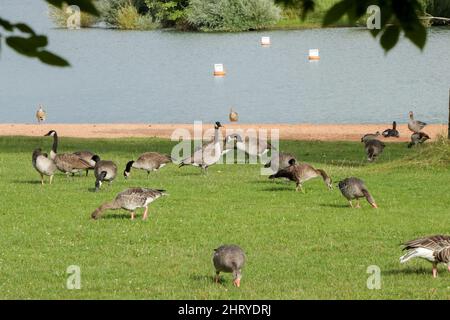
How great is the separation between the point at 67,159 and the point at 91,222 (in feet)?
18.3

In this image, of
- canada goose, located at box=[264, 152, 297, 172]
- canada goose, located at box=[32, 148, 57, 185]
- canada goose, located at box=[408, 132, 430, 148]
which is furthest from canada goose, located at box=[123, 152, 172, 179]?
canada goose, located at box=[408, 132, 430, 148]

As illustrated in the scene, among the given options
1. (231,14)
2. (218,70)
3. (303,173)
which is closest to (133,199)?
(303,173)

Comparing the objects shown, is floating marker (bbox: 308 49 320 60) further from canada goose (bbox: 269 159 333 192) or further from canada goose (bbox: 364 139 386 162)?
canada goose (bbox: 269 159 333 192)

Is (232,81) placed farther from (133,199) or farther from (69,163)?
(133,199)

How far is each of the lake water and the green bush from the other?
222 cm

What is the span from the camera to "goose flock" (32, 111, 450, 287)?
12594 mm

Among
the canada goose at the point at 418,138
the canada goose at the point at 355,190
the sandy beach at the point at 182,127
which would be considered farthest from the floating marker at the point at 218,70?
the canada goose at the point at 355,190

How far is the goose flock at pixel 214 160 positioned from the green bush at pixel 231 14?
2628 inches

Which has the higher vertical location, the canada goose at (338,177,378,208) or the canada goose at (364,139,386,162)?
the canada goose at (364,139,386,162)

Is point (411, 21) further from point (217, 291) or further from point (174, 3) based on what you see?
point (174, 3)

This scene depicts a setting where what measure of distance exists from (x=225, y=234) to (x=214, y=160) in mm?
7281

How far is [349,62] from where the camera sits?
72062 millimetres

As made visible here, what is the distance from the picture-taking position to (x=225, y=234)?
657 inches
